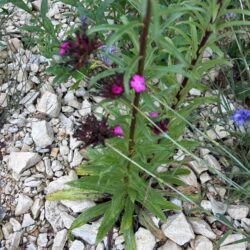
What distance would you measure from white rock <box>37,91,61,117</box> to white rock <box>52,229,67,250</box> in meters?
0.70

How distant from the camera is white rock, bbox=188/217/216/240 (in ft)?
6.93

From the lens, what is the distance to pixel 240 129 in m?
2.40

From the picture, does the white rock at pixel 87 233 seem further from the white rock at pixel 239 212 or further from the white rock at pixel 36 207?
the white rock at pixel 239 212

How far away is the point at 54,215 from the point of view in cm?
219

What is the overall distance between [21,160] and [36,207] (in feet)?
0.85

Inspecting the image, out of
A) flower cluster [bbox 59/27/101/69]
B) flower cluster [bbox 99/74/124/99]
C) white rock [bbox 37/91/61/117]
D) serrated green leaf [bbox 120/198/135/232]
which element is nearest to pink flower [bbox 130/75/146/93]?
flower cluster [bbox 99/74/124/99]

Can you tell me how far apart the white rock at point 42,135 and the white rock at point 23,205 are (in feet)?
1.03

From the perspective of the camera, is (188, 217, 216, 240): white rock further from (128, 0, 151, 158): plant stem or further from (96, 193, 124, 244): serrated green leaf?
(128, 0, 151, 158): plant stem

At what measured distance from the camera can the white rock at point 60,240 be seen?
6.88 ft

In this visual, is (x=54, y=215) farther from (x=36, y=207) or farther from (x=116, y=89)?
(x=116, y=89)

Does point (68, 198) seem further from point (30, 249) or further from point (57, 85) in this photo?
point (57, 85)

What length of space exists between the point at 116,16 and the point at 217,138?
3.09ft

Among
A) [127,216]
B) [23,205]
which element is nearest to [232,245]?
[127,216]

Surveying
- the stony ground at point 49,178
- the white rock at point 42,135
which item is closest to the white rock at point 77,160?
the stony ground at point 49,178
